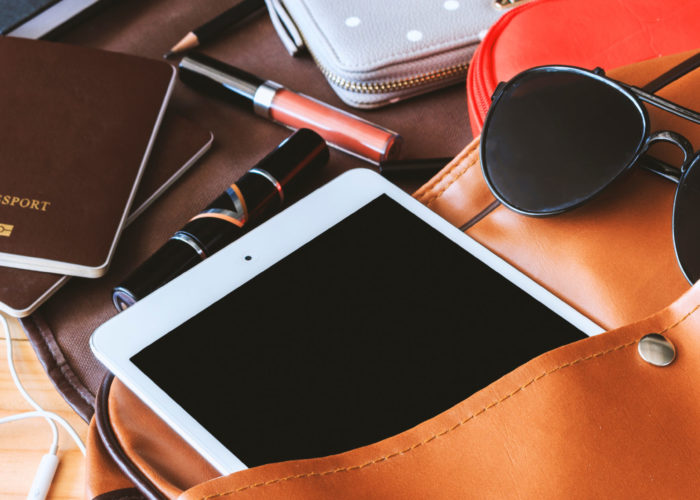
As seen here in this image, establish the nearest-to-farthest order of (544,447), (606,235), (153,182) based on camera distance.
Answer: (544,447) → (606,235) → (153,182)

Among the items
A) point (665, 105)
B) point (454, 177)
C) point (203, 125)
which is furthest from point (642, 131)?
point (203, 125)

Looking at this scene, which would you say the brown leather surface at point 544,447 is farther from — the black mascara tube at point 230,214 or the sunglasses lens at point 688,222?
the black mascara tube at point 230,214

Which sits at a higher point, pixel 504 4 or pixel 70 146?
pixel 70 146

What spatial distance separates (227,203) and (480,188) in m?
0.20

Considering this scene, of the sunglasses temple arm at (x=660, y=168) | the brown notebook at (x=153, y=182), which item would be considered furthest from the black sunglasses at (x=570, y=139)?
the brown notebook at (x=153, y=182)

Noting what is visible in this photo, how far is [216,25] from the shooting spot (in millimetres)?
644

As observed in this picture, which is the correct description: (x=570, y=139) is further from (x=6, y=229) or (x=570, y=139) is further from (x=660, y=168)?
(x=6, y=229)

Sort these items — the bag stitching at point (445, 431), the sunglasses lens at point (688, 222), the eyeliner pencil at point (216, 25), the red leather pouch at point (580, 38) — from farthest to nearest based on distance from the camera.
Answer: the eyeliner pencil at point (216, 25) < the red leather pouch at point (580, 38) < the sunglasses lens at point (688, 222) < the bag stitching at point (445, 431)

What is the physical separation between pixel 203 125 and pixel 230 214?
0.15 metres

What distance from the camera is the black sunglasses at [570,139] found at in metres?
0.43

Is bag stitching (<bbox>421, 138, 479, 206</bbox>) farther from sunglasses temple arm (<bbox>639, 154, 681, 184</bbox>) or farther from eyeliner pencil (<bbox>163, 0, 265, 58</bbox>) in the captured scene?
eyeliner pencil (<bbox>163, 0, 265, 58</bbox>)

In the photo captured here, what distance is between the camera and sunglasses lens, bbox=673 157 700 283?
403mm

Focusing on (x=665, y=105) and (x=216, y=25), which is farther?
(x=216, y=25)

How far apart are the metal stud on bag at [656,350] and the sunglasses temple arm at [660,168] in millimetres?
139
